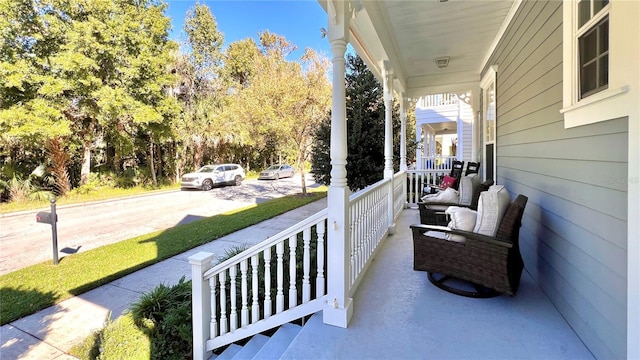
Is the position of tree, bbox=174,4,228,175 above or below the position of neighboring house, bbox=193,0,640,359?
above

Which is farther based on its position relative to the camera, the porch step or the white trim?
the white trim

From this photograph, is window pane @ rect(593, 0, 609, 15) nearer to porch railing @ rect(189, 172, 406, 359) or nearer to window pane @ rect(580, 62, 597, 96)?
window pane @ rect(580, 62, 597, 96)

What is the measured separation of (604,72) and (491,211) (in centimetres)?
120

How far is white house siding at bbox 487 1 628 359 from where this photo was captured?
1.63 m

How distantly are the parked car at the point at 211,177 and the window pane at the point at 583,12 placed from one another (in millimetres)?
14322

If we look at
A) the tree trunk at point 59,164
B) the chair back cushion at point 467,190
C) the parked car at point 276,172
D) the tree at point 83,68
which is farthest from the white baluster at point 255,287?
the parked car at point 276,172

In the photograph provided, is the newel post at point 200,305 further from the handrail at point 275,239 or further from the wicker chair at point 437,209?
the wicker chair at point 437,209

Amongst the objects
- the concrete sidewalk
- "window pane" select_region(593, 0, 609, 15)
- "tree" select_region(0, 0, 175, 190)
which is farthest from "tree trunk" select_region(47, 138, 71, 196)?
"window pane" select_region(593, 0, 609, 15)

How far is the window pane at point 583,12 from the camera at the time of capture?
6.38ft

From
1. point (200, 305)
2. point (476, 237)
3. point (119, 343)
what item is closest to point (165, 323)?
point (119, 343)

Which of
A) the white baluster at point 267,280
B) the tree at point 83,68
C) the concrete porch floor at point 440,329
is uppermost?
the tree at point 83,68

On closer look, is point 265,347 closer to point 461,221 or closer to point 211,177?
point 461,221

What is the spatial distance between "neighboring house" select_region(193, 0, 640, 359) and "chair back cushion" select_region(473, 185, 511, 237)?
1.24 ft

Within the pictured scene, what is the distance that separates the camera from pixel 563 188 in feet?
7.48
